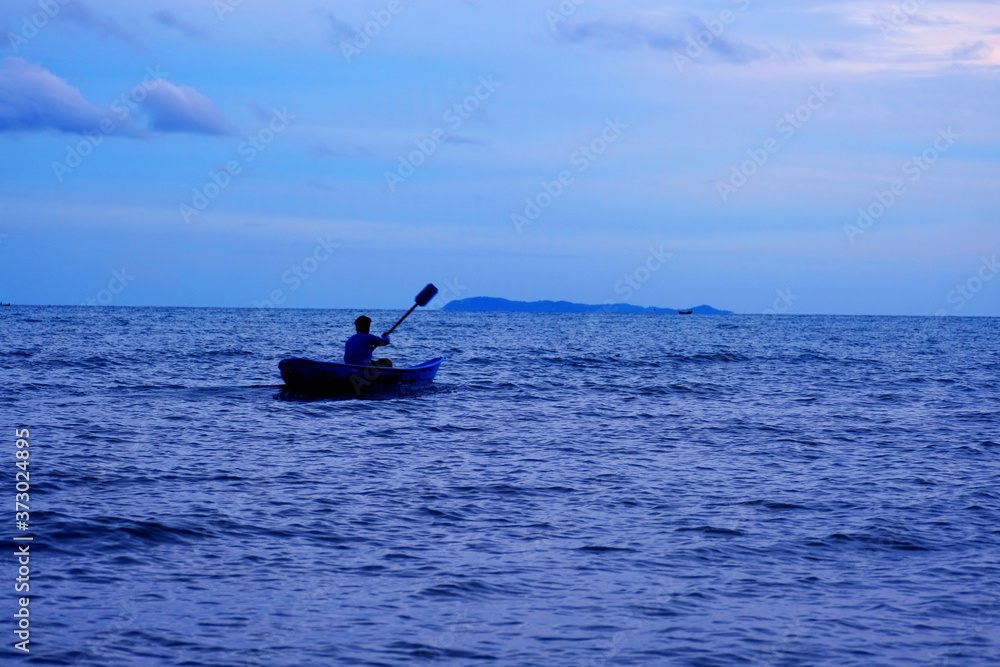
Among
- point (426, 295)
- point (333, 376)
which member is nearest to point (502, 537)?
point (333, 376)

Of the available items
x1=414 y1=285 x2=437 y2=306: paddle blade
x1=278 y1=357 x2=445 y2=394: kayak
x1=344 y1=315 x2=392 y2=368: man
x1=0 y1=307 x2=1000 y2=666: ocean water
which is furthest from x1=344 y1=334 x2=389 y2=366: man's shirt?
x1=414 y1=285 x2=437 y2=306: paddle blade

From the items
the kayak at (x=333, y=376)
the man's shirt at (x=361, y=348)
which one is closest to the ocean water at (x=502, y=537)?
the kayak at (x=333, y=376)

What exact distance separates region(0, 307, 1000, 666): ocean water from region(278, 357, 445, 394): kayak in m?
1.11

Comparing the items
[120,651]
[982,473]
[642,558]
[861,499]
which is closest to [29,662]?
[120,651]

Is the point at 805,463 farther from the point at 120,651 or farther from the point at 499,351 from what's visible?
the point at 499,351

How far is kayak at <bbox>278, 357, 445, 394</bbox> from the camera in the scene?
21.1m

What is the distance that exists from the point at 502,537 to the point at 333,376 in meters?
12.8

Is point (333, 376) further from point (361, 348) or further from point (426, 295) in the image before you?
point (426, 295)

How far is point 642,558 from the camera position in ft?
27.8

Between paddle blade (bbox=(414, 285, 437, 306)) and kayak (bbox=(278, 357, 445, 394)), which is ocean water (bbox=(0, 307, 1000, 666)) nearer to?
kayak (bbox=(278, 357, 445, 394))

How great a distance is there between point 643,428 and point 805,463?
4.49 metres

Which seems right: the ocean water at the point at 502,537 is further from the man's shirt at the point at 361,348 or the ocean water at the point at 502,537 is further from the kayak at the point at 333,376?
the man's shirt at the point at 361,348

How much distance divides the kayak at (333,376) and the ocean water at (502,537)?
43.5 inches

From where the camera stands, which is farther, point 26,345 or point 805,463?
point 26,345
